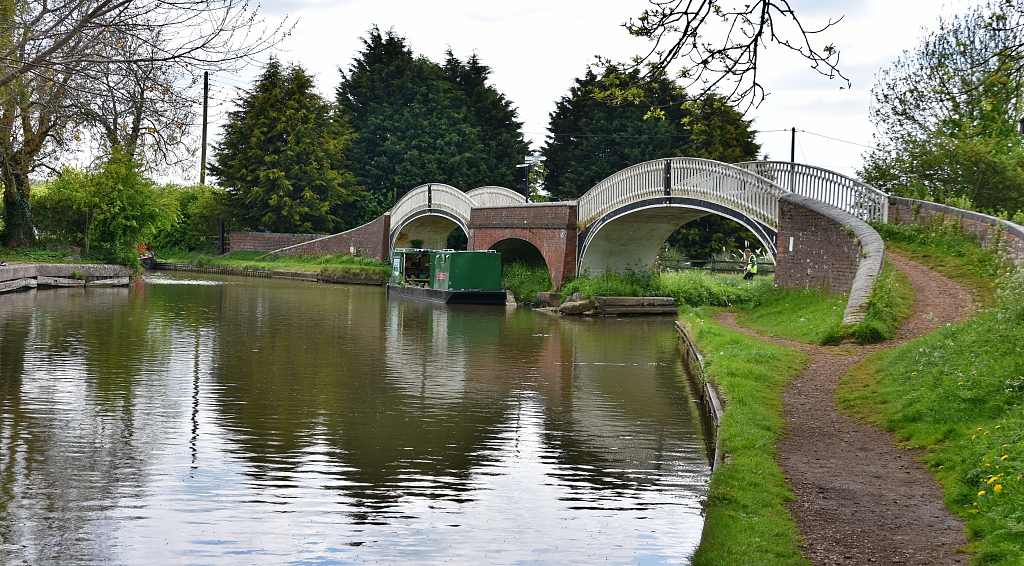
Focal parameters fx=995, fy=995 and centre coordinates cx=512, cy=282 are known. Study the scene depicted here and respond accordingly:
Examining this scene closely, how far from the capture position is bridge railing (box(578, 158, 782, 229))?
2086 centimetres

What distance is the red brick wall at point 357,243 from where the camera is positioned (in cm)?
4419

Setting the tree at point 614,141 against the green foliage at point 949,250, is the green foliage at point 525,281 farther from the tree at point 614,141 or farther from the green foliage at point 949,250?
the green foliage at point 949,250

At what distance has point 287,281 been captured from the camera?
136 ft

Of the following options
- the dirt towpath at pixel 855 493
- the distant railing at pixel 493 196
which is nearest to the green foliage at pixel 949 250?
the dirt towpath at pixel 855 493

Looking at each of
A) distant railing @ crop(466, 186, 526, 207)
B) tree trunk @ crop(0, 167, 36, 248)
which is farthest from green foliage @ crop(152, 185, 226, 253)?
tree trunk @ crop(0, 167, 36, 248)

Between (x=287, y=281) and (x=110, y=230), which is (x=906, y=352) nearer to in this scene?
(x=110, y=230)

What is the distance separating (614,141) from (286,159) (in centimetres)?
1629

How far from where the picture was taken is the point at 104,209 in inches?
1187

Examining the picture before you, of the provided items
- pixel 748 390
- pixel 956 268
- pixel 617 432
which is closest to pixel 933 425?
pixel 748 390

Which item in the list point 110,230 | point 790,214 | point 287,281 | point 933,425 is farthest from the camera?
point 287,281

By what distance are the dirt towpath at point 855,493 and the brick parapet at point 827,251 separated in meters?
4.27

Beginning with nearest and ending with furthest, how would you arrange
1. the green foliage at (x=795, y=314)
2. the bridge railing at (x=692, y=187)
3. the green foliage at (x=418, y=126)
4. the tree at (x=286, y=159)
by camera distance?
the green foliage at (x=795, y=314) < the bridge railing at (x=692, y=187) < the tree at (x=286, y=159) < the green foliage at (x=418, y=126)

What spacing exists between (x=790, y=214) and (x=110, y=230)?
2136 centimetres

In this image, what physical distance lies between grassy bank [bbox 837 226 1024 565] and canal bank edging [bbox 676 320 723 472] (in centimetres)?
119
